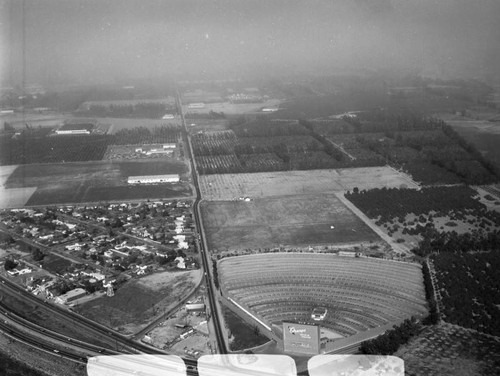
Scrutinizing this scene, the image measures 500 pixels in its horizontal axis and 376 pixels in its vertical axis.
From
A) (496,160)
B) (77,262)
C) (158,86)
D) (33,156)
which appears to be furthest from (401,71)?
(77,262)

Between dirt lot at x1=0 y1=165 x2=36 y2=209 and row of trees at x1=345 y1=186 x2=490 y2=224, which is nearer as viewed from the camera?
row of trees at x1=345 y1=186 x2=490 y2=224

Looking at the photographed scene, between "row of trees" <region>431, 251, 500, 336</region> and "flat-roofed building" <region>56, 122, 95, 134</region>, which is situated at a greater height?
"row of trees" <region>431, 251, 500, 336</region>

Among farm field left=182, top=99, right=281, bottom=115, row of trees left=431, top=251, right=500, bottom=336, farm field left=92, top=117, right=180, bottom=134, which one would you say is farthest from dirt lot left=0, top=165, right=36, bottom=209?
farm field left=182, top=99, right=281, bottom=115

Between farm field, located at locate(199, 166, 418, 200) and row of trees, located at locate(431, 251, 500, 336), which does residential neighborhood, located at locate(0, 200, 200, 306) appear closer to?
farm field, located at locate(199, 166, 418, 200)

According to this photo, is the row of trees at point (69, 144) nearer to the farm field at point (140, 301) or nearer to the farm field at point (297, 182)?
the farm field at point (297, 182)

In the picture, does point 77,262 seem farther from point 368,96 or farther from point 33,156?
point 368,96

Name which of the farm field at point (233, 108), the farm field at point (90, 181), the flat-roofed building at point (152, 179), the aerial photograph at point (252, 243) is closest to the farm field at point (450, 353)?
the aerial photograph at point (252, 243)
